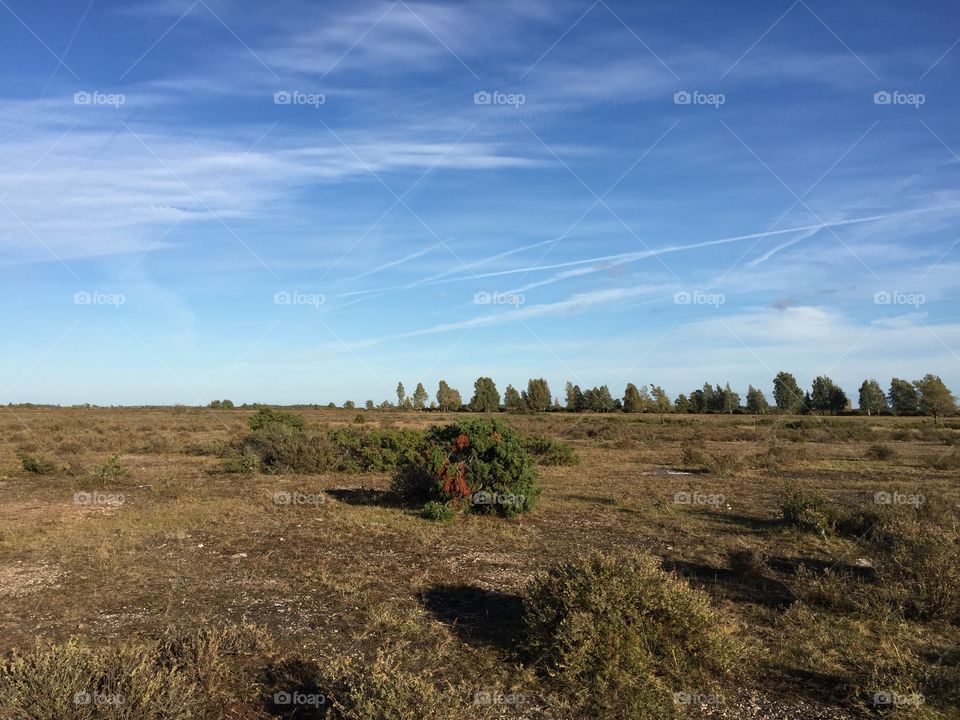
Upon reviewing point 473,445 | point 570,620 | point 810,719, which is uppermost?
point 473,445

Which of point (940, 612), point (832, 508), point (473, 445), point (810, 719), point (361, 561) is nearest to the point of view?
point (810, 719)

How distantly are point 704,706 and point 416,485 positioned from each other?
11.0 m

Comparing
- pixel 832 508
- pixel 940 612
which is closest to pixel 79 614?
pixel 940 612

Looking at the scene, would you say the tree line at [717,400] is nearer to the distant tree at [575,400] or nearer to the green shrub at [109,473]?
the distant tree at [575,400]

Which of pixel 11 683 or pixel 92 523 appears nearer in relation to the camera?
pixel 11 683

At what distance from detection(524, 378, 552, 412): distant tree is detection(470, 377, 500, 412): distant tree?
5148 mm

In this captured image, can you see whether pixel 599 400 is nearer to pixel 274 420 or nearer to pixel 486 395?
pixel 486 395

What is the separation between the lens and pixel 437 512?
46.8 ft

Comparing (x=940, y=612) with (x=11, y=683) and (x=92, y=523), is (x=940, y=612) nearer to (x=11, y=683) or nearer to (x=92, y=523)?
(x=11, y=683)

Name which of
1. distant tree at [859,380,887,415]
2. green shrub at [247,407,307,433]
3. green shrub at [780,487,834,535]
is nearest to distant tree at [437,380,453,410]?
distant tree at [859,380,887,415]

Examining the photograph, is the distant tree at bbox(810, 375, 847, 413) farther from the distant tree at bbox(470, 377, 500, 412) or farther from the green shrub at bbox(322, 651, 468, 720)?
the green shrub at bbox(322, 651, 468, 720)

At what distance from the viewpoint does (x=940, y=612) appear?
772 cm

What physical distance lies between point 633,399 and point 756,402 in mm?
16737

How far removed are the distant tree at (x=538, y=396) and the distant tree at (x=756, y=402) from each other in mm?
30594
